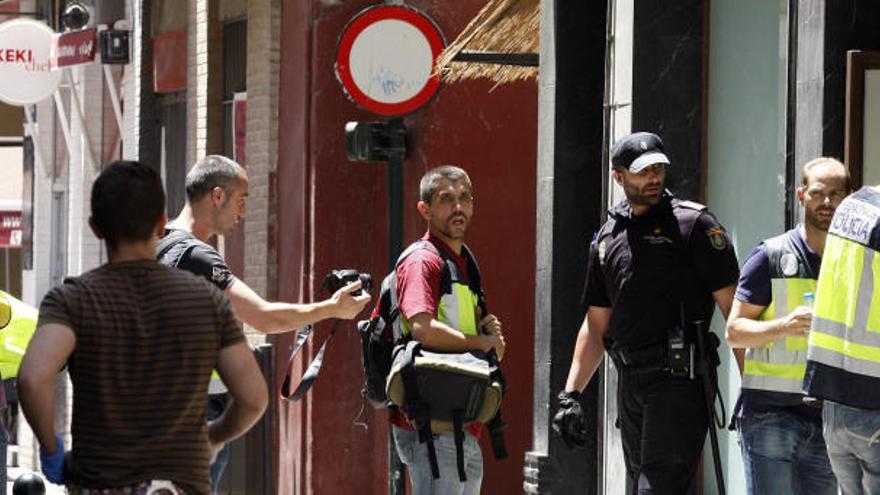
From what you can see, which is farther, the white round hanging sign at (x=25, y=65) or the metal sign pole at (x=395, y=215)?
the white round hanging sign at (x=25, y=65)

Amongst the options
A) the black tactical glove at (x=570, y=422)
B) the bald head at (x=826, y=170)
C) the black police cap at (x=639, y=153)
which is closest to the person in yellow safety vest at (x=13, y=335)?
the black tactical glove at (x=570, y=422)

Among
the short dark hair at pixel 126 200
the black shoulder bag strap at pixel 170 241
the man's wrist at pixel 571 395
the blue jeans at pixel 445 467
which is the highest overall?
the short dark hair at pixel 126 200

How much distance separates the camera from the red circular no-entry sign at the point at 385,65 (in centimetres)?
1345

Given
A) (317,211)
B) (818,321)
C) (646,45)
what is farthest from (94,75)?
(818,321)

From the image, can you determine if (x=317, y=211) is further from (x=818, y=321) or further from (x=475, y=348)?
(x=818, y=321)

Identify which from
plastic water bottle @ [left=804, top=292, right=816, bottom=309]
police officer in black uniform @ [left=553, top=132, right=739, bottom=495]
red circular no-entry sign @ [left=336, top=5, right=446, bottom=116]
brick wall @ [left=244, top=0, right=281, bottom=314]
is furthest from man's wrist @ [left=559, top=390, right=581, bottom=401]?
brick wall @ [left=244, top=0, right=281, bottom=314]

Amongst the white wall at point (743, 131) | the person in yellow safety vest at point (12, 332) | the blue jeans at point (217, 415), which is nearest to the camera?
the blue jeans at point (217, 415)

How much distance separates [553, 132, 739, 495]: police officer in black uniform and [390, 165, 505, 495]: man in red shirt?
0.47 metres

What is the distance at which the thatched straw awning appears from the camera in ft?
45.7

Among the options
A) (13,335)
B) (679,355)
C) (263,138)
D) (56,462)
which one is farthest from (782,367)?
(263,138)

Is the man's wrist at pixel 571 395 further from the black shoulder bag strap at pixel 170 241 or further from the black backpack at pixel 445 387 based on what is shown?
the black shoulder bag strap at pixel 170 241

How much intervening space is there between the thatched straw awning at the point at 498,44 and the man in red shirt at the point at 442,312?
14.2 feet

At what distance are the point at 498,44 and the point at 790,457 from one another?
6.36m

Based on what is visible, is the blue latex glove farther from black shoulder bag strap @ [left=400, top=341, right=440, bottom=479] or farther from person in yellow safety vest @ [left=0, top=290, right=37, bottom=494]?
person in yellow safety vest @ [left=0, top=290, right=37, bottom=494]
